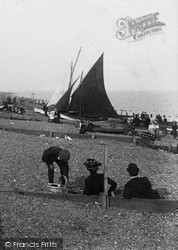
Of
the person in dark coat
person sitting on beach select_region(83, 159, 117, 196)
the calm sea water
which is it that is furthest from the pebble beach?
the calm sea water

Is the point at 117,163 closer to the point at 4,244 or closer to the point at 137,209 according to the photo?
the point at 137,209

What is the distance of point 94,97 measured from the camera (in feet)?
103

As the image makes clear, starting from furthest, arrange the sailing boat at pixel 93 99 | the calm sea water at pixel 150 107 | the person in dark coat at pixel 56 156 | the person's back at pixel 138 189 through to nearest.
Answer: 1. the calm sea water at pixel 150 107
2. the sailing boat at pixel 93 99
3. the person in dark coat at pixel 56 156
4. the person's back at pixel 138 189

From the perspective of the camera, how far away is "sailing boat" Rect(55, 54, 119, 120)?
30891 mm

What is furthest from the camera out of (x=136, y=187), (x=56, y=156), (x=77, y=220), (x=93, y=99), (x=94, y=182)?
(x=93, y=99)

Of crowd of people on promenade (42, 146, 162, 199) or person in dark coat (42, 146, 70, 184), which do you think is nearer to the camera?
crowd of people on promenade (42, 146, 162, 199)

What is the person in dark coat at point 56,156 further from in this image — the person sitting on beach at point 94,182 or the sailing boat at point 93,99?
the sailing boat at point 93,99

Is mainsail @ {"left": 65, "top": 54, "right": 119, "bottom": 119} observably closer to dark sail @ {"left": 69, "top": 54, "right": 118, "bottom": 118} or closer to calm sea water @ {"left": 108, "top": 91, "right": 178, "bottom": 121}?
dark sail @ {"left": 69, "top": 54, "right": 118, "bottom": 118}

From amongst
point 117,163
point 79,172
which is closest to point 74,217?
point 79,172

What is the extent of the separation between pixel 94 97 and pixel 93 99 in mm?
238

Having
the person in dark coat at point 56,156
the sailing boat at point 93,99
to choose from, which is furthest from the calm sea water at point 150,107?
the person in dark coat at point 56,156

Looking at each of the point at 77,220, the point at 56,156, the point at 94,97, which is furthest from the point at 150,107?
Result: the point at 77,220

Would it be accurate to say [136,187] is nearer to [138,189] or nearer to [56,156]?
[138,189]

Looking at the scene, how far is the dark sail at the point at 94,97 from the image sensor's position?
3094 cm
